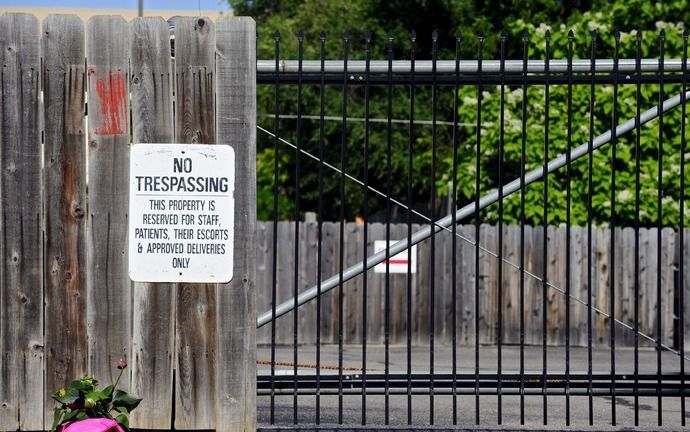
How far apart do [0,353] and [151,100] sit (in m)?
1.69

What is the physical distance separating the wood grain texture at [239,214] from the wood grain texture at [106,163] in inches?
21.9

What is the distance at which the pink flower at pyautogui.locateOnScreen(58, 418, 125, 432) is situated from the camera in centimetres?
523

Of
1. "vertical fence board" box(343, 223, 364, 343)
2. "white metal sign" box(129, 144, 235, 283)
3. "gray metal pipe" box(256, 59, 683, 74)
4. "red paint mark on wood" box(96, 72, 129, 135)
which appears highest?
"gray metal pipe" box(256, 59, 683, 74)

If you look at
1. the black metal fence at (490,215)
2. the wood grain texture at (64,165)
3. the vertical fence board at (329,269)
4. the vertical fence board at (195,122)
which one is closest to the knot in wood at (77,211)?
the wood grain texture at (64,165)

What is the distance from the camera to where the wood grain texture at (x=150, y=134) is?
6078 mm

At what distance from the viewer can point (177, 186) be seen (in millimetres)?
6051

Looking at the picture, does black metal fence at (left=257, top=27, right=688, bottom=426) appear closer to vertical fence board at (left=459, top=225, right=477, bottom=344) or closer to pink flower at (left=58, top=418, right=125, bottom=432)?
vertical fence board at (left=459, top=225, right=477, bottom=344)

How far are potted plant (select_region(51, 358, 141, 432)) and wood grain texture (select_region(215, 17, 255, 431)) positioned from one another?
594mm

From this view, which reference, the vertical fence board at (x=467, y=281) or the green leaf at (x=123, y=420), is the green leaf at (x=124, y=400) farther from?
the vertical fence board at (x=467, y=281)

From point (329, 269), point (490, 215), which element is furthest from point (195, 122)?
point (490, 215)

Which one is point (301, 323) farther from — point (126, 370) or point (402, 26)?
point (402, 26)

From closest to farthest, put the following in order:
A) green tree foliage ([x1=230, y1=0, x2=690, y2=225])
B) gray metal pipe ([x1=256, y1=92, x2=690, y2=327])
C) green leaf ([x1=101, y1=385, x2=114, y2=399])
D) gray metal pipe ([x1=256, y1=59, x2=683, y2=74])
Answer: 1. green leaf ([x1=101, y1=385, x2=114, y2=399])
2. gray metal pipe ([x1=256, y1=59, x2=683, y2=74])
3. gray metal pipe ([x1=256, y1=92, x2=690, y2=327])
4. green tree foliage ([x1=230, y1=0, x2=690, y2=225])

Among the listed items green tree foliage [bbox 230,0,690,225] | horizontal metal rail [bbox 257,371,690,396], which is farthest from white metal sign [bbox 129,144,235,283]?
green tree foliage [bbox 230,0,690,225]

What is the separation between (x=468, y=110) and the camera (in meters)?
23.3
